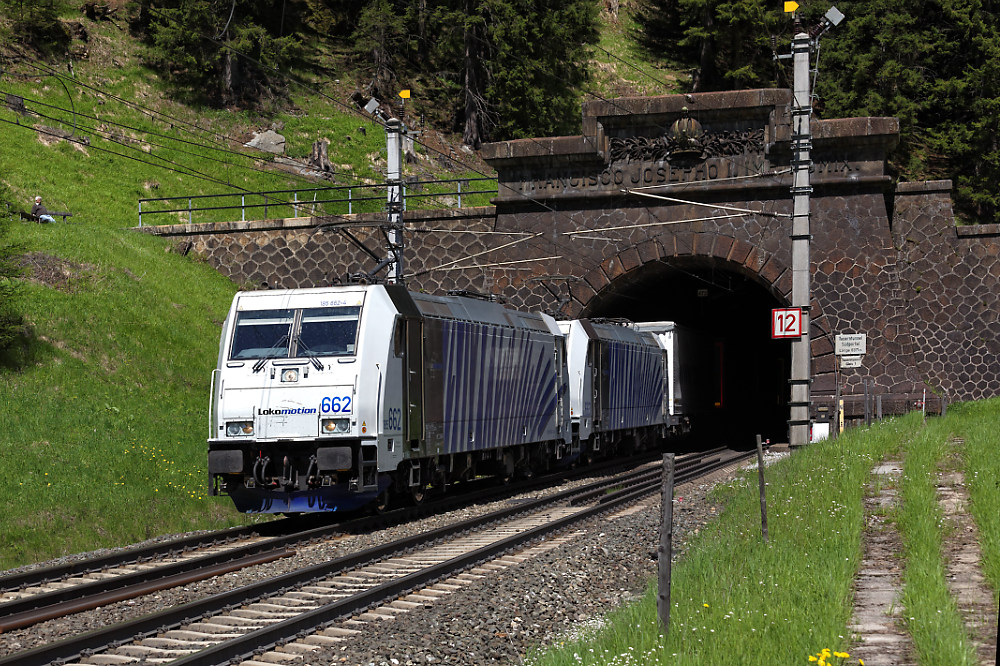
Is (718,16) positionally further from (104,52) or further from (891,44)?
(104,52)

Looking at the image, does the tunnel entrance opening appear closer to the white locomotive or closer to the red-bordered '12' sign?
the red-bordered '12' sign

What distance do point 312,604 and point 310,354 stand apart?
5.68 m

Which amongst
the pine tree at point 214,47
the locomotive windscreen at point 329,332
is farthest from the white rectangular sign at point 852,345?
the pine tree at point 214,47

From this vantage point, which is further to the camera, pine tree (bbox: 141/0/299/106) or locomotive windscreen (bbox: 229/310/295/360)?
pine tree (bbox: 141/0/299/106)

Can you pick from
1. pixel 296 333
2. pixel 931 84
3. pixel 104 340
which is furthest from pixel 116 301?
pixel 931 84

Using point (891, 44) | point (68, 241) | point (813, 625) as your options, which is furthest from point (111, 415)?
point (891, 44)

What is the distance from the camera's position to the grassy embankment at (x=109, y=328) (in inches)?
615

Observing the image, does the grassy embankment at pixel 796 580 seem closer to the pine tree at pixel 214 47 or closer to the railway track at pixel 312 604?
the railway track at pixel 312 604

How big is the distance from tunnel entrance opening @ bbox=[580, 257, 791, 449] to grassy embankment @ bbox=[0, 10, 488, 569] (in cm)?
1296

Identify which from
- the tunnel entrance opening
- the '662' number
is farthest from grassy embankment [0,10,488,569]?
the tunnel entrance opening

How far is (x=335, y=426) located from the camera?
14938 mm

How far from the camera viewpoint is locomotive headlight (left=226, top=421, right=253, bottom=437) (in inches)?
598

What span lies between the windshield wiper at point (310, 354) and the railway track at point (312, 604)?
279 centimetres

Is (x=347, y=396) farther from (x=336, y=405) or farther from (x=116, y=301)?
(x=116, y=301)
